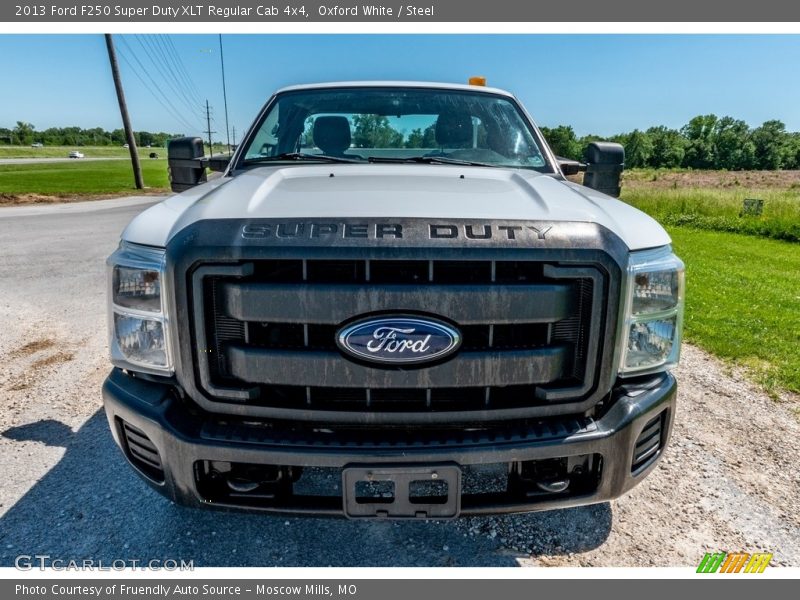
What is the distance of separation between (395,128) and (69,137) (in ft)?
462

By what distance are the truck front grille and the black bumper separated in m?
0.10

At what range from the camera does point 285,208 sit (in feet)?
6.57

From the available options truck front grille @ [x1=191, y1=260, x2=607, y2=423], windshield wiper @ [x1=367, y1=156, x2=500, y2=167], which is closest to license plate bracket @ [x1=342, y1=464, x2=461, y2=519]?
truck front grille @ [x1=191, y1=260, x2=607, y2=423]

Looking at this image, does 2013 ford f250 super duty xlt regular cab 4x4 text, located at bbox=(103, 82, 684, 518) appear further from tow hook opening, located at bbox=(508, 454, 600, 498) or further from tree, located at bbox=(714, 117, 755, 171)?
tree, located at bbox=(714, 117, 755, 171)

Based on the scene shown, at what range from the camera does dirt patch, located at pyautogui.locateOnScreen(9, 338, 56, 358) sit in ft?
15.2

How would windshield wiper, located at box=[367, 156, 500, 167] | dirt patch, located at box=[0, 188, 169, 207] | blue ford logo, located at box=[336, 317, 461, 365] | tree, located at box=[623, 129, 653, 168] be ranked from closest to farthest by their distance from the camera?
blue ford logo, located at box=[336, 317, 461, 365], windshield wiper, located at box=[367, 156, 500, 167], dirt patch, located at box=[0, 188, 169, 207], tree, located at box=[623, 129, 653, 168]

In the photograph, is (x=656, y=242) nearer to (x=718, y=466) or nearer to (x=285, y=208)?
(x=285, y=208)

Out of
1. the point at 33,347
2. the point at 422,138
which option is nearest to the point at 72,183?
the point at 33,347

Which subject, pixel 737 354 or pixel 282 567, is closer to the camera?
pixel 282 567

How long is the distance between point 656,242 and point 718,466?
172 cm

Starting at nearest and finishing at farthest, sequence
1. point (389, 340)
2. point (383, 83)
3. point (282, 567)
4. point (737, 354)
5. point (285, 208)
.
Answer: point (389, 340) < point (285, 208) < point (282, 567) < point (383, 83) < point (737, 354)

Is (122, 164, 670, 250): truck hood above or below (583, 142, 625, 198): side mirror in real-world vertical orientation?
below

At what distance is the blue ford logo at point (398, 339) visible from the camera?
184 cm

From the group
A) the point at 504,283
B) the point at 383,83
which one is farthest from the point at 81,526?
the point at 383,83
